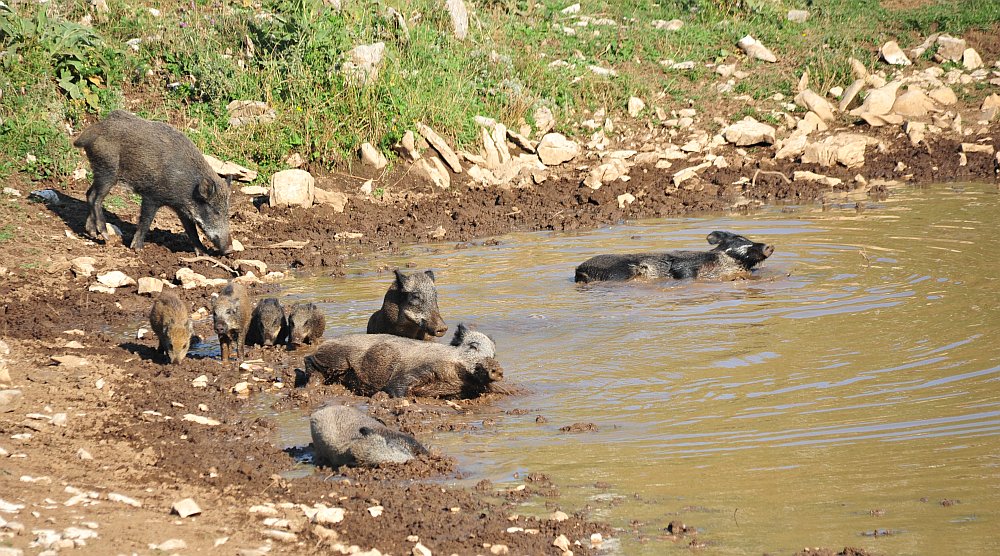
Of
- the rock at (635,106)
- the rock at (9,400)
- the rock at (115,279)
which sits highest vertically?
the rock at (635,106)

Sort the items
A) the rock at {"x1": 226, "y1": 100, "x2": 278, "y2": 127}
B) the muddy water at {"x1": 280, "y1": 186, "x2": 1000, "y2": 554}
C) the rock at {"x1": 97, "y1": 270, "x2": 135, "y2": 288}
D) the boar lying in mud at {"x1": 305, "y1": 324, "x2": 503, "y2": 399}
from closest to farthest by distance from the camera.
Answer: the muddy water at {"x1": 280, "y1": 186, "x2": 1000, "y2": 554} < the boar lying in mud at {"x1": 305, "y1": 324, "x2": 503, "y2": 399} < the rock at {"x1": 97, "y1": 270, "x2": 135, "y2": 288} < the rock at {"x1": 226, "y1": 100, "x2": 278, "y2": 127}

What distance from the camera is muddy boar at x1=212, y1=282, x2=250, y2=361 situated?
28.0 feet

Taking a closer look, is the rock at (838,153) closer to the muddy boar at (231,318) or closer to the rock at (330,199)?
the rock at (330,199)

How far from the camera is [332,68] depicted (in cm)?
1686

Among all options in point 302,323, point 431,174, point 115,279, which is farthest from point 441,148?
point 302,323

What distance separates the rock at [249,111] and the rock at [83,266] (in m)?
4.91

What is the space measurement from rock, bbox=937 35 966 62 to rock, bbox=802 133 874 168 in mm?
5100

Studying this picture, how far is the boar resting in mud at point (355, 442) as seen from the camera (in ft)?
20.0

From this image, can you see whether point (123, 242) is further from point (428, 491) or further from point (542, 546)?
point (542, 546)

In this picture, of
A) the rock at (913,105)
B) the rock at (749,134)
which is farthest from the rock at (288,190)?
the rock at (913,105)

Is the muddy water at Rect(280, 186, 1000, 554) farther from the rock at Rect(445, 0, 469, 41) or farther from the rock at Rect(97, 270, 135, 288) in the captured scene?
the rock at Rect(445, 0, 469, 41)

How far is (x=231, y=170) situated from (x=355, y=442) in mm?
10002

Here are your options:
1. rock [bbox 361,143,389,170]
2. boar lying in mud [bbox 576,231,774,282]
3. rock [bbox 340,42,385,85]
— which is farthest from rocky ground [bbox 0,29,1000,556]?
boar lying in mud [bbox 576,231,774,282]

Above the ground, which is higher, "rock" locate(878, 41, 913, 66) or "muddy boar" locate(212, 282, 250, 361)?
"rock" locate(878, 41, 913, 66)
